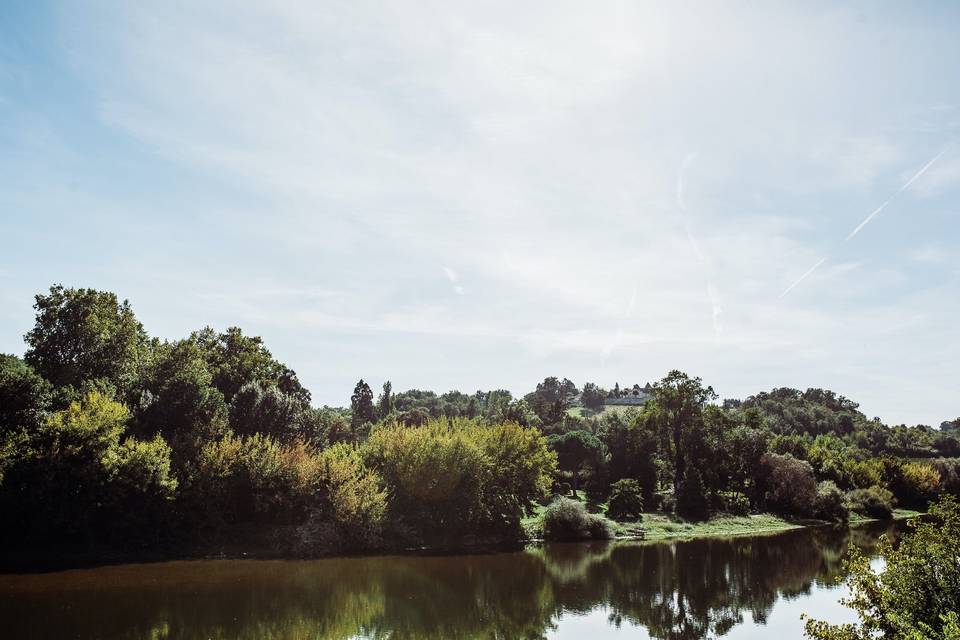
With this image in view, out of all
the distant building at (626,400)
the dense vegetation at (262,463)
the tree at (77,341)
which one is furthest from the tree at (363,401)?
the distant building at (626,400)

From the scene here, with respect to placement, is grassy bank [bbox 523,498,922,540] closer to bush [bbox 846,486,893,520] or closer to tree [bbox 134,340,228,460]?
bush [bbox 846,486,893,520]

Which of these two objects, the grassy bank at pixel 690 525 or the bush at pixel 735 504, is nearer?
the grassy bank at pixel 690 525

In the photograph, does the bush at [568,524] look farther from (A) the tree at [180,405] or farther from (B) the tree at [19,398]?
(B) the tree at [19,398]

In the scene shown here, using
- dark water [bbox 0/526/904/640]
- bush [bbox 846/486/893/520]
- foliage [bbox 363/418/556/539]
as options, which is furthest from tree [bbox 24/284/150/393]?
bush [bbox 846/486/893/520]

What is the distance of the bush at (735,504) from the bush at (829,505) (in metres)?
6.19

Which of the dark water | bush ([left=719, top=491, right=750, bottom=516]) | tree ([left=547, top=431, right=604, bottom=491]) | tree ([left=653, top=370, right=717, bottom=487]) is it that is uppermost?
tree ([left=653, top=370, right=717, bottom=487])

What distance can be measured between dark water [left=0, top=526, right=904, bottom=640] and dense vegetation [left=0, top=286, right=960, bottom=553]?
3734mm

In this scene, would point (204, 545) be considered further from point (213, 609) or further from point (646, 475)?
point (646, 475)

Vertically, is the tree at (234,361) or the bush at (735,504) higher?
the tree at (234,361)

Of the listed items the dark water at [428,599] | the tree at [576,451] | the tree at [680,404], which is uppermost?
the tree at [680,404]

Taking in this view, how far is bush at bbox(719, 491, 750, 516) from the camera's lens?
5272cm

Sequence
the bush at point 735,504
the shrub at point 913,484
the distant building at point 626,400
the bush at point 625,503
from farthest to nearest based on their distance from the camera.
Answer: the distant building at point 626,400, the shrub at point 913,484, the bush at point 735,504, the bush at point 625,503

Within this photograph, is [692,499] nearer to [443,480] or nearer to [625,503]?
[625,503]

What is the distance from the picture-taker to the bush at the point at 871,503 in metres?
56.9
